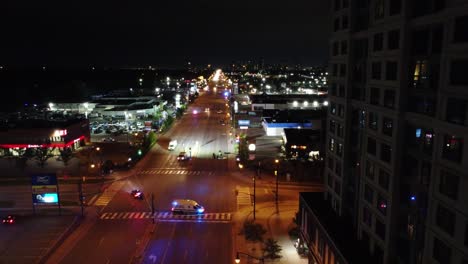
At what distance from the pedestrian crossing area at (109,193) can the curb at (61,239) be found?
5.75 m

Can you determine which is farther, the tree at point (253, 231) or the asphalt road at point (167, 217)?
the tree at point (253, 231)

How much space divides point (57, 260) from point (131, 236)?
8.33 meters

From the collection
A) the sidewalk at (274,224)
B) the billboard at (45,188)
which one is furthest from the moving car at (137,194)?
the sidewalk at (274,224)

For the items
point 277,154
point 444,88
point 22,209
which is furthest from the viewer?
point 277,154

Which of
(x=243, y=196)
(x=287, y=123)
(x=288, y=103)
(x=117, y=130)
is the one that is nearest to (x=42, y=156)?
(x=117, y=130)

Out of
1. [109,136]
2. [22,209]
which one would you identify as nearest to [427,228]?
[22,209]

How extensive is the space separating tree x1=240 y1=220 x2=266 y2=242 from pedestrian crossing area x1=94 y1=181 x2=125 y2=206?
23.1m

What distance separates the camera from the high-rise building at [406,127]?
739 inches

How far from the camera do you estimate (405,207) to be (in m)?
25.4

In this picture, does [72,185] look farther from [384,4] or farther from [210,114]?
[210,114]

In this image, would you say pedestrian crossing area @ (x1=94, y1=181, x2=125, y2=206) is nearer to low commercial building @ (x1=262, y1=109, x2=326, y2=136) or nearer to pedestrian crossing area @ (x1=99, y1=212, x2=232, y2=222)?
pedestrian crossing area @ (x1=99, y1=212, x2=232, y2=222)

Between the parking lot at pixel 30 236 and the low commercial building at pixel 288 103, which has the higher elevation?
the low commercial building at pixel 288 103

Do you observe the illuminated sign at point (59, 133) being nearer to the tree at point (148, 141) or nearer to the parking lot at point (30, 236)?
the tree at point (148, 141)

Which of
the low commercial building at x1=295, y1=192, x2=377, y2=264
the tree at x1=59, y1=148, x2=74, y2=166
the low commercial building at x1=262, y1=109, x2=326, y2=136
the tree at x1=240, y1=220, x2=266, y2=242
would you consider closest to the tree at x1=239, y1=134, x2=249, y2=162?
the low commercial building at x1=262, y1=109, x2=326, y2=136
